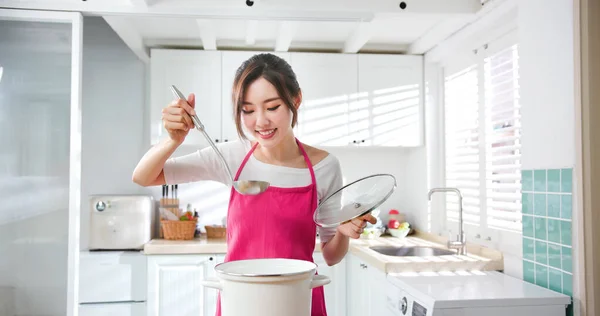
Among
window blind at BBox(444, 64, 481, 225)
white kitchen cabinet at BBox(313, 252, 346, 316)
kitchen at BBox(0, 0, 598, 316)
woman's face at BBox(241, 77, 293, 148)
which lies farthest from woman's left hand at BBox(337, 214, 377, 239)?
white kitchen cabinet at BBox(313, 252, 346, 316)

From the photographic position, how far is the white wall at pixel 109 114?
3.81 metres

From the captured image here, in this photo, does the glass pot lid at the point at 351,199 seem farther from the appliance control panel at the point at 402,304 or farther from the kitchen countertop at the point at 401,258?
the kitchen countertop at the point at 401,258

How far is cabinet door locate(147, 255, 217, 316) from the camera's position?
322 centimetres

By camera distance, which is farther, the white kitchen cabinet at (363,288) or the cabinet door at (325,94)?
the cabinet door at (325,94)

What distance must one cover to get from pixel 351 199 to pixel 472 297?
3.31ft

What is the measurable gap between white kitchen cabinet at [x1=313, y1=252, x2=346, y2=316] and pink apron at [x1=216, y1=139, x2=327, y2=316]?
1.98 meters

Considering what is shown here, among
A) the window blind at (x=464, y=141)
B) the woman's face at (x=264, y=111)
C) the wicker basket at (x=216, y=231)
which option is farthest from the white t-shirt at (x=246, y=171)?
the wicker basket at (x=216, y=231)

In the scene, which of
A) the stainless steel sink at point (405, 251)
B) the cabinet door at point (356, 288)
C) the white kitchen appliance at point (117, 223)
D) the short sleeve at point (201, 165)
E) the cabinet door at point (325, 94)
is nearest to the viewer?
the short sleeve at point (201, 165)

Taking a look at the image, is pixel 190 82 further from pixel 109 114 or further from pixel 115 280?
pixel 115 280

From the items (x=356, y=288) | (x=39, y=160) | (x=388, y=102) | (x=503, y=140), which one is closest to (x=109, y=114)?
(x=39, y=160)

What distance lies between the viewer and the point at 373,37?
11.5 ft

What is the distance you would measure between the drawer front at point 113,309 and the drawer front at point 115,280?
0.09 ft

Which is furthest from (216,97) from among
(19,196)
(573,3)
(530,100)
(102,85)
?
(573,3)

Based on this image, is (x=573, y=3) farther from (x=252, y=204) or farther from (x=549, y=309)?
(x=252, y=204)
